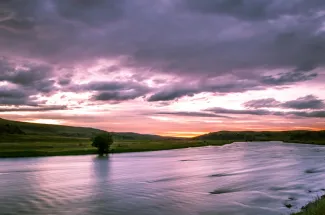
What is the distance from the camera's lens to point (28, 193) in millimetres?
34312

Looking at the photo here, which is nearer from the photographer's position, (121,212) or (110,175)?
(121,212)

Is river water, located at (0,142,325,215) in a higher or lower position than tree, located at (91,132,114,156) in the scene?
lower

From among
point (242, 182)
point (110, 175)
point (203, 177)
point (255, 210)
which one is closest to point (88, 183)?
point (110, 175)

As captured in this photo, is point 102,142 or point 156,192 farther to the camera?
point 102,142

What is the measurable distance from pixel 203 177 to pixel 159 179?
6.02 metres

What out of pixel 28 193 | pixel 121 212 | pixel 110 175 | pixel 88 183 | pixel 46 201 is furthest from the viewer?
pixel 110 175

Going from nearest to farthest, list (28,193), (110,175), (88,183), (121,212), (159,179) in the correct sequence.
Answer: (121,212)
(28,193)
(88,183)
(159,179)
(110,175)

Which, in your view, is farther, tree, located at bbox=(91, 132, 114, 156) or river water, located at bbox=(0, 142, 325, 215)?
tree, located at bbox=(91, 132, 114, 156)

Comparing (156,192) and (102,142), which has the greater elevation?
(102,142)

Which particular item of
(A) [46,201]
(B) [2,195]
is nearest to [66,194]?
(A) [46,201]

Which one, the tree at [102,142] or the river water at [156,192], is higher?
the tree at [102,142]

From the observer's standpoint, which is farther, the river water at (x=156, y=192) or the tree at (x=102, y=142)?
the tree at (x=102, y=142)

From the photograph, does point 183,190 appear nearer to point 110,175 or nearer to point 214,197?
point 214,197

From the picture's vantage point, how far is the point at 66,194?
33.2 meters
